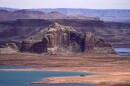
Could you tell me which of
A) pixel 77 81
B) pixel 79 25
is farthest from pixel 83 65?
pixel 79 25

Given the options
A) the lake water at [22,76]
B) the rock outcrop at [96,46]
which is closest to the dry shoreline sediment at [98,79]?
the lake water at [22,76]

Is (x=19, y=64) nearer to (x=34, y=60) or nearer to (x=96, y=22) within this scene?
(x=34, y=60)

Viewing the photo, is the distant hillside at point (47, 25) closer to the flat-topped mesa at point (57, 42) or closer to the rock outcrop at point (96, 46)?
the flat-topped mesa at point (57, 42)

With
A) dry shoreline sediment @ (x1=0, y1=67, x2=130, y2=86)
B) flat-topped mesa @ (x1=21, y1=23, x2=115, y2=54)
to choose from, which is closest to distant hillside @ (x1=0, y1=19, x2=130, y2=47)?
flat-topped mesa @ (x1=21, y1=23, x2=115, y2=54)

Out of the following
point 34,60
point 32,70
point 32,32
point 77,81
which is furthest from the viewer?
point 32,32

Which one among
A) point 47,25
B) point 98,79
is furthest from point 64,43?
point 47,25

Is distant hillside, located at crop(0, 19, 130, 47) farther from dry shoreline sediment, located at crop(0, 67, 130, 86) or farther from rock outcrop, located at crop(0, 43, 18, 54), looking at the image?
dry shoreline sediment, located at crop(0, 67, 130, 86)
